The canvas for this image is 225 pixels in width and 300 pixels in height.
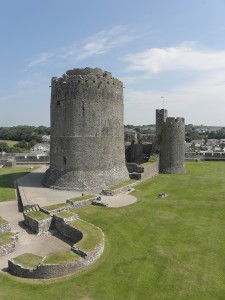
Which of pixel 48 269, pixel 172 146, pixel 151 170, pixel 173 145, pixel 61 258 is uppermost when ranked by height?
pixel 173 145

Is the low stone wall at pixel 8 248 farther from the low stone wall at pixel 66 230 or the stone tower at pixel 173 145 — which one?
the stone tower at pixel 173 145

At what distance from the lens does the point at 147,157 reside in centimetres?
4747

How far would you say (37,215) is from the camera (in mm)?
23203

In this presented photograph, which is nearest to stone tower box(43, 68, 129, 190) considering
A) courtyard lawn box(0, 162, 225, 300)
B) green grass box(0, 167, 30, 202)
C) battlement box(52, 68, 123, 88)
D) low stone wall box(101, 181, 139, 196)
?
battlement box(52, 68, 123, 88)

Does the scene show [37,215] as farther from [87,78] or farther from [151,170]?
[151,170]


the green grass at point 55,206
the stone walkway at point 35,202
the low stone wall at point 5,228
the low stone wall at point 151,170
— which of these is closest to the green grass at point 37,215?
the green grass at point 55,206

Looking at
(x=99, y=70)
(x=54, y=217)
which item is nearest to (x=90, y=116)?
(x=99, y=70)

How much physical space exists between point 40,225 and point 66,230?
1.82 metres

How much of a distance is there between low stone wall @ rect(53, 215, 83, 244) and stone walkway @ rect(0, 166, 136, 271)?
24.4 inches

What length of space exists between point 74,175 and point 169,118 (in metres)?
17.4

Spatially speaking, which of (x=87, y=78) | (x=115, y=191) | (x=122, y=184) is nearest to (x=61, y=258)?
(x=115, y=191)

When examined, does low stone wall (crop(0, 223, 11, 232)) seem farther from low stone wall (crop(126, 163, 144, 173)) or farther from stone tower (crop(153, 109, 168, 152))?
stone tower (crop(153, 109, 168, 152))

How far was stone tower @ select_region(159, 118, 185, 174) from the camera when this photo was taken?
43.9 metres

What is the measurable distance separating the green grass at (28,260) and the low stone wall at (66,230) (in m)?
3.32
